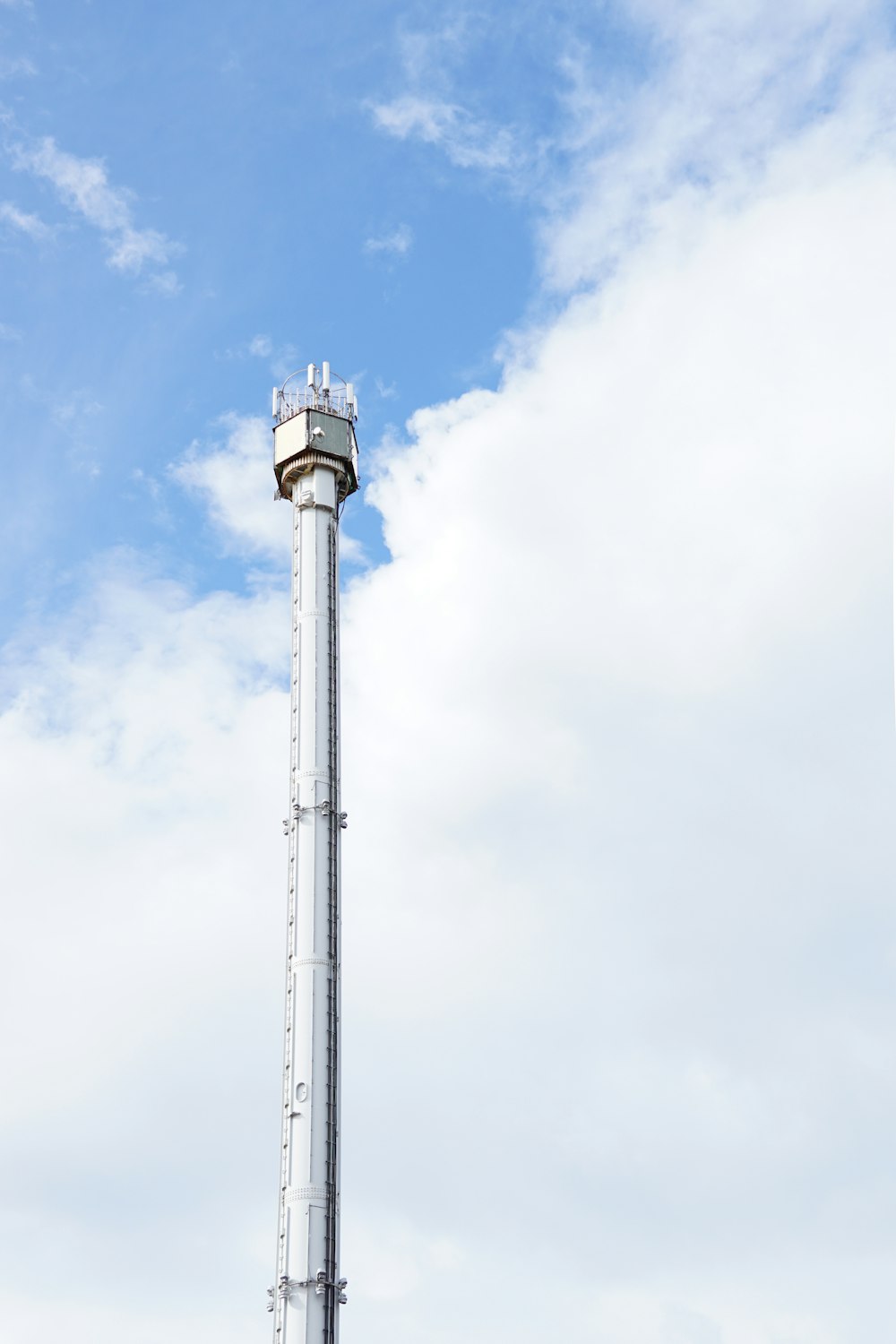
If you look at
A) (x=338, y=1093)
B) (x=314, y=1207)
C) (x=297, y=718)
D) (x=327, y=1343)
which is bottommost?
(x=327, y=1343)

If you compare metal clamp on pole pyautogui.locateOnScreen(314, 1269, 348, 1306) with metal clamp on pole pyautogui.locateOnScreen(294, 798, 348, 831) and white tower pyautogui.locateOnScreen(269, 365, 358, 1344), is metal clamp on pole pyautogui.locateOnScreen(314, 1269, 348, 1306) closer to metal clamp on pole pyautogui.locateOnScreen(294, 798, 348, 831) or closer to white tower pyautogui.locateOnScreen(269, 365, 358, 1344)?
white tower pyautogui.locateOnScreen(269, 365, 358, 1344)

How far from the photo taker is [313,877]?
3745 inches

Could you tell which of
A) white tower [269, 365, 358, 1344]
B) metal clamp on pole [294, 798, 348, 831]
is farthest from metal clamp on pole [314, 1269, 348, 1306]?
metal clamp on pole [294, 798, 348, 831]

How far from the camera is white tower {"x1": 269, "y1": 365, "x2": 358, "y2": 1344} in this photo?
84.9 m

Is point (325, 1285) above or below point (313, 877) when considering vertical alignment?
below

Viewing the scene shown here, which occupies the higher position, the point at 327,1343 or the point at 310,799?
the point at 310,799

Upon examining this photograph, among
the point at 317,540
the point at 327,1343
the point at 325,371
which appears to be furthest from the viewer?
the point at 325,371

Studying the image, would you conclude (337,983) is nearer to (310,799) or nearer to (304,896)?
(304,896)

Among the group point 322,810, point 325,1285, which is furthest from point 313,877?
point 325,1285

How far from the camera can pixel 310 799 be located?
322ft

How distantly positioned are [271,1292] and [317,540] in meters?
50.7

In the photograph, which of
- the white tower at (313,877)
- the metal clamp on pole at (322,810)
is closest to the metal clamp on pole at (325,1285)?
the white tower at (313,877)

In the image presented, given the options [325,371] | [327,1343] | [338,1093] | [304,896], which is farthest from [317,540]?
[327,1343]

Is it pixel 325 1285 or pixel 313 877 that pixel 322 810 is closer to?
pixel 313 877
